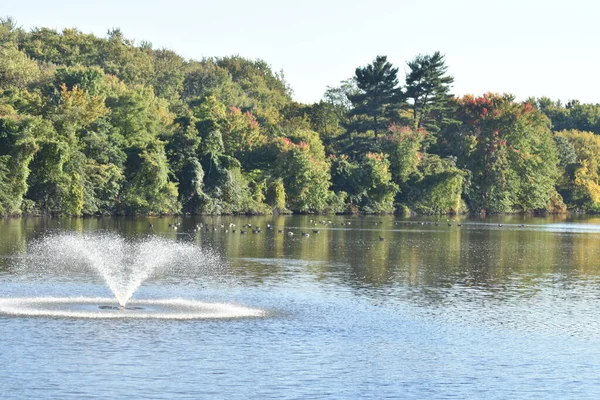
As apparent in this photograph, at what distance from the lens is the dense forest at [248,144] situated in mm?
103356

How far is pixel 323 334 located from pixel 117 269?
2121cm

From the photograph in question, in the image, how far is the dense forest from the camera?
103 metres

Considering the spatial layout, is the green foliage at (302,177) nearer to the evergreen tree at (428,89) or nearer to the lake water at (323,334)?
the evergreen tree at (428,89)

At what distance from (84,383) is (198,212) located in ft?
309

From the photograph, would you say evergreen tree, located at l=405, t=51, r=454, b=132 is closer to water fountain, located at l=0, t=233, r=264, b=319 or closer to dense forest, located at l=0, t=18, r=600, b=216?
dense forest, located at l=0, t=18, r=600, b=216

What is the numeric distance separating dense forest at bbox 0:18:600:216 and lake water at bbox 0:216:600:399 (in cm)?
4301

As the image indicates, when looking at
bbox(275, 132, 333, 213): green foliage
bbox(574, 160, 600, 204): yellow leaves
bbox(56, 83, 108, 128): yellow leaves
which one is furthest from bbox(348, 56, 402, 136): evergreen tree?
bbox(56, 83, 108, 128): yellow leaves

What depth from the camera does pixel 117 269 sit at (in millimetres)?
51062

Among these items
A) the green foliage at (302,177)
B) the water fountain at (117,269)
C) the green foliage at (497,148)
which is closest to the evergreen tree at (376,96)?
the green foliage at (497,148)

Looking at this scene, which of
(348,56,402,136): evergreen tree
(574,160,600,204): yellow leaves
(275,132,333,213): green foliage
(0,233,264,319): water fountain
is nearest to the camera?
(0,233,264,319): water fountain

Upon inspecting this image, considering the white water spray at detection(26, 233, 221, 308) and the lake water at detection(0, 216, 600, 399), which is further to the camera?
the white water spray at detection(26, 233, 221, 308)

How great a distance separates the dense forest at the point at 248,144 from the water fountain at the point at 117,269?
30380 mm

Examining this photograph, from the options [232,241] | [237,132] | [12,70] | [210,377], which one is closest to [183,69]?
[237,132]

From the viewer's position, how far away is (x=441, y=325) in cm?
3512
